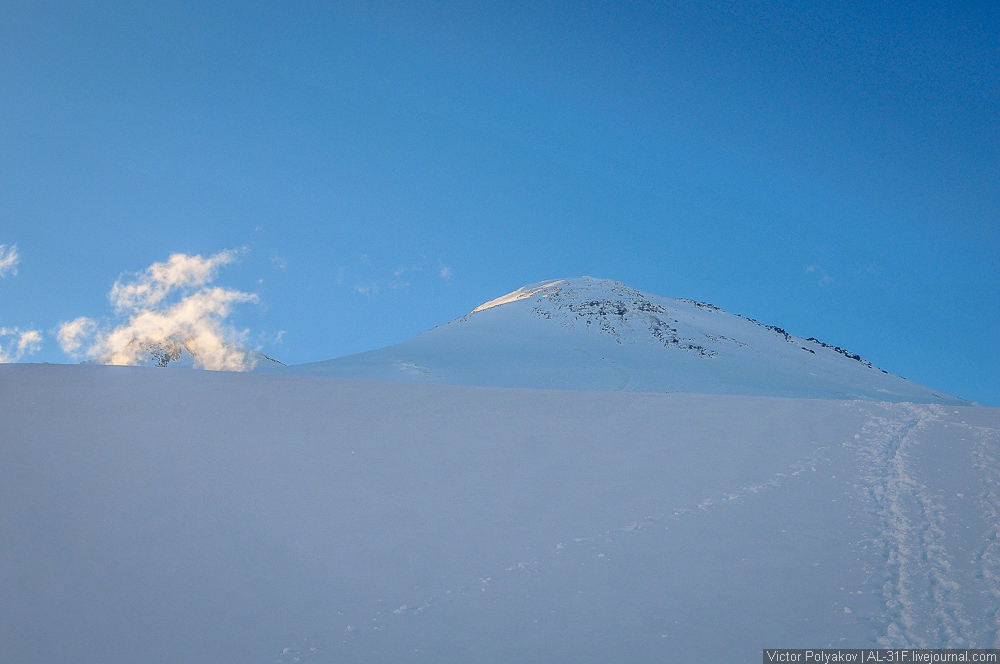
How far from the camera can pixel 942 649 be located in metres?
4.23

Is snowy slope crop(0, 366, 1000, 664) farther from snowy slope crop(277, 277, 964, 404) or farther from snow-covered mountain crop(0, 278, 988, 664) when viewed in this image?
snowy slope crop(277, 277, 964, 404)

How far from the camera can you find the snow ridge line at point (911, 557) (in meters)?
4.42

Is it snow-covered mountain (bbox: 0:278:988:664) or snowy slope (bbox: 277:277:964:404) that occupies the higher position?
snowy slope (bbox: 277:277:964:404)

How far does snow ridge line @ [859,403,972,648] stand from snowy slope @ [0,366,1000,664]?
25 millimetres

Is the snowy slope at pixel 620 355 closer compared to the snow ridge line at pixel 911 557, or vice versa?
the snow ridge line at pixel 911 557

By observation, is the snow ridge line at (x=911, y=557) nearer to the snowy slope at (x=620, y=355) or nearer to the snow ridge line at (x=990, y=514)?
the snow ridge line at (x=990, y=514)

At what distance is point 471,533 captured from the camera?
5.93 metres

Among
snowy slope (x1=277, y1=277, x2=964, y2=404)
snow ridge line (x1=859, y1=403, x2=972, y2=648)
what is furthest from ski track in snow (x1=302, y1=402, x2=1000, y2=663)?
snowy slope (x1=277, y1=277, x2=964, y2=404)

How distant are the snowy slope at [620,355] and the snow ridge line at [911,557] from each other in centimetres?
1732

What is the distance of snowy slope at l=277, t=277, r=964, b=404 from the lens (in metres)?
27.3

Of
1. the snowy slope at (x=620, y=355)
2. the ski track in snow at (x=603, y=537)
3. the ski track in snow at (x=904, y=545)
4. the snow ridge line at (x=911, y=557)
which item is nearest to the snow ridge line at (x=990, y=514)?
the ski track in snow at (x=904, y=545)

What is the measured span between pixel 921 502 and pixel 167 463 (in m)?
8.64

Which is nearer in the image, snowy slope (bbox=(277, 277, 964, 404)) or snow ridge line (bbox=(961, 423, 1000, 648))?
snow ridge line (bbox=(961, 423, 1000, 648))

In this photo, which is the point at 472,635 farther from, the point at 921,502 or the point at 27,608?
the point at 921,502
